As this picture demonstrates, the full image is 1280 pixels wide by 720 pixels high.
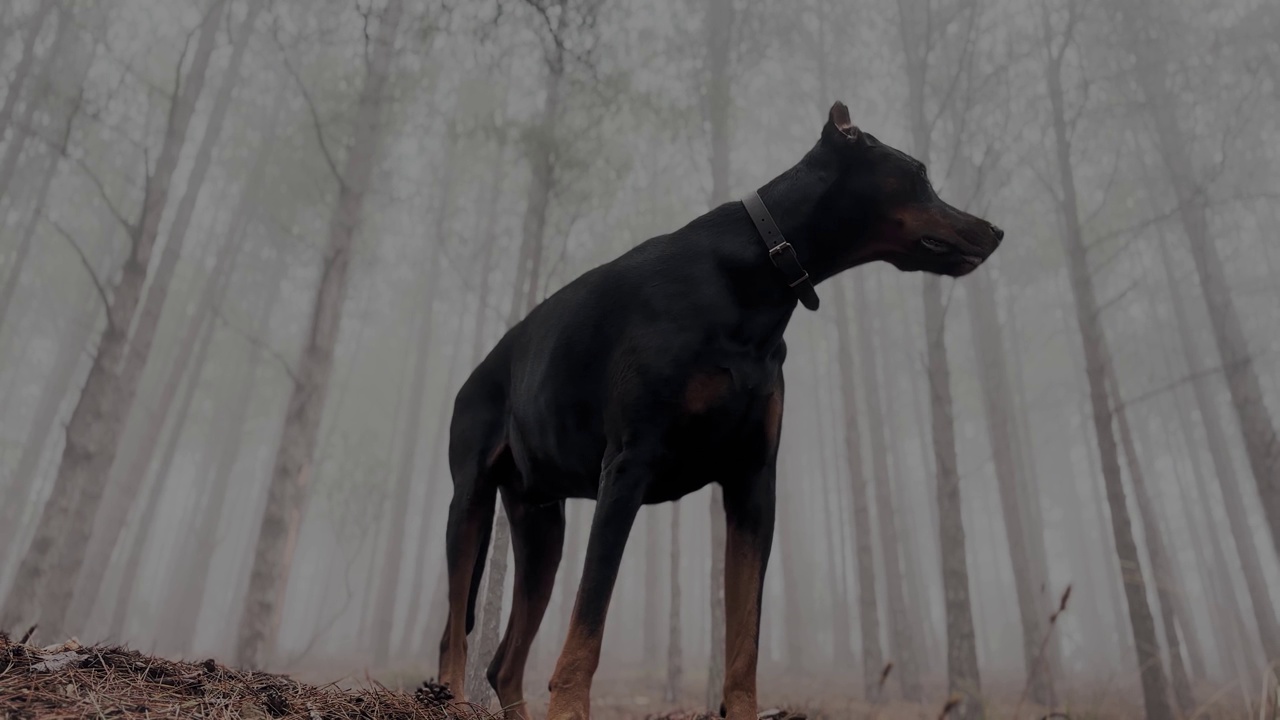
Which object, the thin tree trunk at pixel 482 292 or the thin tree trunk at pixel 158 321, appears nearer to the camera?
the thin tree trunk at pixel 158 321

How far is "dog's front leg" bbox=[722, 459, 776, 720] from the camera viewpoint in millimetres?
2398

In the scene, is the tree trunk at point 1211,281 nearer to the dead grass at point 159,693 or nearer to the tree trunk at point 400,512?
the dead grass at point 159,693

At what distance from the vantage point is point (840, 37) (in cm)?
1323

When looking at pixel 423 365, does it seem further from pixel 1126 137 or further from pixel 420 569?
pixel 1126 137

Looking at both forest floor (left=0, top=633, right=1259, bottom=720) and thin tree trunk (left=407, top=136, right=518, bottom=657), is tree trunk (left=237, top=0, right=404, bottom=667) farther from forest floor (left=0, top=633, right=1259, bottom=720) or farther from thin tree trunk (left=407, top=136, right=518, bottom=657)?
forest floor (left=0, top=633, right=1259, bottom=720)

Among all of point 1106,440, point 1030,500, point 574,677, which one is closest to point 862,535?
point 1106,440

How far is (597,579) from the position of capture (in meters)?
2.26

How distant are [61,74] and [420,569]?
13050mm

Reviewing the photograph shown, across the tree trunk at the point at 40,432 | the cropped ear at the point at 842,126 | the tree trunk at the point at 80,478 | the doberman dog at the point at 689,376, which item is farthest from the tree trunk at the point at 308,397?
the tree trunk at the point at 40,432

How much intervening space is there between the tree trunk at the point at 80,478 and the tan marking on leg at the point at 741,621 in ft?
25.3

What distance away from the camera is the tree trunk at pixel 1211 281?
9.02 meters

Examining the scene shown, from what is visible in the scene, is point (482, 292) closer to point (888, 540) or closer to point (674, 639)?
point (674, 639)

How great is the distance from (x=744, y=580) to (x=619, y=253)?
12.4m

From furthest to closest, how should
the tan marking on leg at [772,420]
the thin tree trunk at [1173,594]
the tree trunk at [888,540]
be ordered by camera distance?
the tree trunk at [888,540] < the thin tree trunk at [1173,594] < the tan marking on leg at [772,420]
